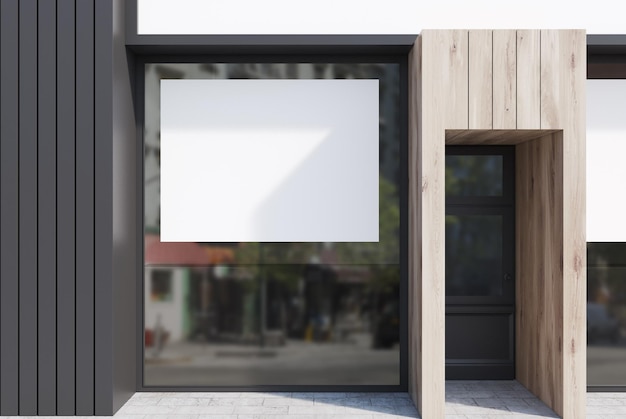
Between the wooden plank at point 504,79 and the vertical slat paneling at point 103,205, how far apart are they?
333 cm

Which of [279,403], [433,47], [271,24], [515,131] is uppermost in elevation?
[271,24]

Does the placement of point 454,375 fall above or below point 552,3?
below

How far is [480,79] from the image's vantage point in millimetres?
4895

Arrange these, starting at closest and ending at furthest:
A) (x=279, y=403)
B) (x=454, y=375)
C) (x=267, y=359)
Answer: (x=279, y=403)
(x=267, y=359)
(x=454, y=375)

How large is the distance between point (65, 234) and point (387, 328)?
10.3 feet

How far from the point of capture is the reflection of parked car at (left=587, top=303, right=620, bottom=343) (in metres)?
5.79

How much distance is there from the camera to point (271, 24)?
543cm

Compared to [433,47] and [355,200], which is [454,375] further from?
[433,47]

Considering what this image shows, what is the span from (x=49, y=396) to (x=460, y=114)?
4.32 metres

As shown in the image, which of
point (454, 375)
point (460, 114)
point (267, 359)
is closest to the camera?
point (460, 114)

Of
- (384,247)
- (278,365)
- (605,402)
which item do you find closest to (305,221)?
(384,247)

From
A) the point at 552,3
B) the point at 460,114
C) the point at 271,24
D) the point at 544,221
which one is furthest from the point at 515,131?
the point at 271,24
